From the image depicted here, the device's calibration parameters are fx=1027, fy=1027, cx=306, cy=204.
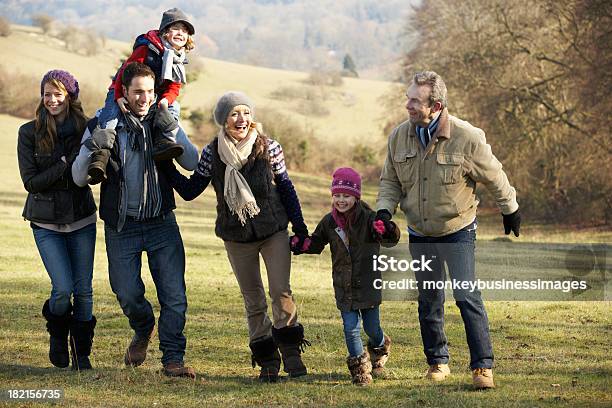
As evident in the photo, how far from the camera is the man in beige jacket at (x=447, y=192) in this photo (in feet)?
24.0

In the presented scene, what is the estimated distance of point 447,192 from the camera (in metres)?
7.36

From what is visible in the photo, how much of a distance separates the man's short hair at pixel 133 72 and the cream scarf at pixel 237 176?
74cm

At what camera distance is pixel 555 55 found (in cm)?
3422

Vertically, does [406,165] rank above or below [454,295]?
above

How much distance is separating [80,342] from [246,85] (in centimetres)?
8187

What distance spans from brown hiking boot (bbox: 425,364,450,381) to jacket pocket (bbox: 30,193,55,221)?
313 cm

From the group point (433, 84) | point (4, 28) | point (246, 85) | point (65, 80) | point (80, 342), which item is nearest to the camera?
point (433, 84)

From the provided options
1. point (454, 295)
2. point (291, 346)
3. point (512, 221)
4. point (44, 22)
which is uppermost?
point (44, 22)

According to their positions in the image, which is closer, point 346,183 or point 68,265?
point 346,183

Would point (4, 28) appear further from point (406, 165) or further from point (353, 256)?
point (406, 165)

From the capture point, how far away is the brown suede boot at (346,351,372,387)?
7562 mm

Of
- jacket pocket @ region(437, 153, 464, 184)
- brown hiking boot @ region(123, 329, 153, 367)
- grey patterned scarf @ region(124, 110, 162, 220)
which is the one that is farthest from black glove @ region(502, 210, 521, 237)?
brown hiking boot @ region(123, 329, 153, 367)

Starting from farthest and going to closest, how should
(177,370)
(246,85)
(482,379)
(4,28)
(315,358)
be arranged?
(246,85)
(4,28)
(315,358)
(177,370)
(482,379)

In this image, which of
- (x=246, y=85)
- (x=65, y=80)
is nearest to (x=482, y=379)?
(x=65, y=80)
